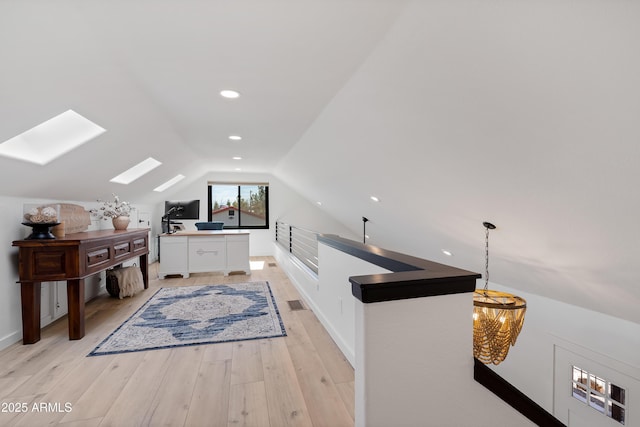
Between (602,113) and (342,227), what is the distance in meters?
6.90

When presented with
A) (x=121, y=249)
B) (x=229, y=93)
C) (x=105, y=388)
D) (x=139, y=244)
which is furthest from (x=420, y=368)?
(x=139, y=244)

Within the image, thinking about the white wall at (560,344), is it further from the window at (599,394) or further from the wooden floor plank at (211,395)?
the wooden floor plank at (211,395)

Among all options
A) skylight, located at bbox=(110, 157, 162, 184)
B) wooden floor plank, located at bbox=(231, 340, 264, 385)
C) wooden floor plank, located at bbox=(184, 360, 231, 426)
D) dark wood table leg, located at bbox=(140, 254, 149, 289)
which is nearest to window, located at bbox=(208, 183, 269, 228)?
dark wood table leg, located at bbox=(140, 254, 149, 289)

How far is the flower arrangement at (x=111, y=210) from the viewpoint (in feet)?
13.0

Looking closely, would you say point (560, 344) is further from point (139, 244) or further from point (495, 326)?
point (139, 244)

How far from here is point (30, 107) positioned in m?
1.79

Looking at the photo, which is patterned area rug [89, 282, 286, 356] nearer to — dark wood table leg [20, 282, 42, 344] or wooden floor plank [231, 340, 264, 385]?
wooden floor plank [231, 340, 264, 385]

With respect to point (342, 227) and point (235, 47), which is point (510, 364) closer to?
point (235, 47)

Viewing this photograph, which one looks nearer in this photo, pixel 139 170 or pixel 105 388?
pixel 105 388

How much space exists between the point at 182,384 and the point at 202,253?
132 inches

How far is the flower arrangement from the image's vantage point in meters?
3.96

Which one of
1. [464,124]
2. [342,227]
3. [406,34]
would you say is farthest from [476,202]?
[342,227]

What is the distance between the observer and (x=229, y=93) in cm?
244

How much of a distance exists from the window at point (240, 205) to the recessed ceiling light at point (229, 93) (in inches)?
207
